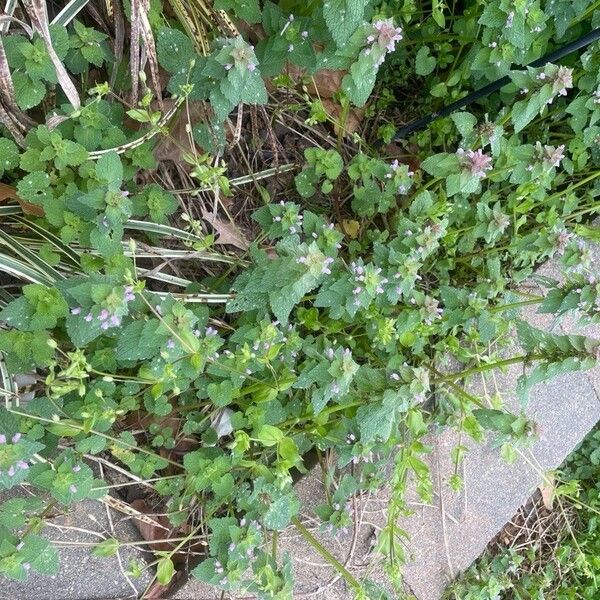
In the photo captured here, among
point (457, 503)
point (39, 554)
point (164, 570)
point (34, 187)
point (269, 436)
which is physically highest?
point (34, 187)

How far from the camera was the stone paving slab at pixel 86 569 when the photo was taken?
1.99 meters

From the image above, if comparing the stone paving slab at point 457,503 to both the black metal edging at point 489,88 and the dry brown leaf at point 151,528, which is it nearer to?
the dry brown leaf at point 151,528

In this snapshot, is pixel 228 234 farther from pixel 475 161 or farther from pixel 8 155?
pixel 475 161

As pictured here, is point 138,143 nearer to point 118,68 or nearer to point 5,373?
point 118,68

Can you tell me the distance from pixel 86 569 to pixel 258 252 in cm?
112

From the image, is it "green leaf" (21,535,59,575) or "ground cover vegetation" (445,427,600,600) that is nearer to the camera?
"green leaf" (21,535,59,575)

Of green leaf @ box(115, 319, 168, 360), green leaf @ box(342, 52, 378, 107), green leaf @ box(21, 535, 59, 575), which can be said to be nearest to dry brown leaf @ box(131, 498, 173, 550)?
green leaf @ box(21, 535, 59, 575)

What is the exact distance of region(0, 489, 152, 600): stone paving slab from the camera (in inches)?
78.3

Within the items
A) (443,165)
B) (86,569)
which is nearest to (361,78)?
(443,165)

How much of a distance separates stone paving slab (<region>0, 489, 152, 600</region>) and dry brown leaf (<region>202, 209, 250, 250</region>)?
2.93ft

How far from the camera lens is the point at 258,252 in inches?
70.3

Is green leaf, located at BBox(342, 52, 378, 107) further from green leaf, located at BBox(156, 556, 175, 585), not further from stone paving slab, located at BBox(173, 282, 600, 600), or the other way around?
green leaf, located at BBox(156, 556, 175, 585)

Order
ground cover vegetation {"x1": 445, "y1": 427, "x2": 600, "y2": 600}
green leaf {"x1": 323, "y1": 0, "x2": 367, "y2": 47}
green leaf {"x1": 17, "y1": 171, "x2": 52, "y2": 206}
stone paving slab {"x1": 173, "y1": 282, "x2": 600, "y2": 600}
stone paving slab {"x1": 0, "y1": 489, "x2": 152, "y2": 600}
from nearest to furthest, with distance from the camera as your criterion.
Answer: green leaf {"x1": 323, "y1": 0, "x2": 367, "y2": 47} < green leaf {"x1": 17, "y1": 171, "x2": 52, "y2": 206} < stone paving slab {"x1": 0, "y1": 489, "x2": 152, "y2": 600} < stone paving slab {"x1": 173, "y1": 282, "x2": 600, "y2": 600} < ground cover vegetation {"x1": 445, "y1": 427, "x2": 600, "y2": 600}

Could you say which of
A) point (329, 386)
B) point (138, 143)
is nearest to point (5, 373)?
point (138, 143)
